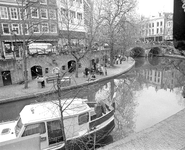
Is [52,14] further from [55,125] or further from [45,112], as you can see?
[55,125]

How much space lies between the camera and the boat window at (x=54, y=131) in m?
5.66

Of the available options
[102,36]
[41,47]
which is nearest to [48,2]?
[41,47]

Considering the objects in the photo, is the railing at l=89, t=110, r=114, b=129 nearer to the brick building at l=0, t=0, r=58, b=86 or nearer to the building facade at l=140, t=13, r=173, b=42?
the brick building at l=0, t=0, r=58, b=86

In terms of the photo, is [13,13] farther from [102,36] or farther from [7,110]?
[7,110]

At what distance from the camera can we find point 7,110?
1059 cm

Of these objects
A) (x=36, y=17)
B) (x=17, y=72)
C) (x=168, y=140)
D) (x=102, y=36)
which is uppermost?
(x=36, y=17)

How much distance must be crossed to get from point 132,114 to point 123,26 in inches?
749

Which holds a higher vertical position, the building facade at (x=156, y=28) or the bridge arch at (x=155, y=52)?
the building facade at (x=156, y=28)

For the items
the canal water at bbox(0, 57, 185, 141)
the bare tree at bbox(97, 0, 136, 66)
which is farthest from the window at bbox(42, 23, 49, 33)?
the canal water at bbox(0, 57, 185, 141)

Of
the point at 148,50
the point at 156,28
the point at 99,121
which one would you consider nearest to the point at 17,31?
the point at 99,121

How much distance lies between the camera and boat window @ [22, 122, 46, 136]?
539 cm

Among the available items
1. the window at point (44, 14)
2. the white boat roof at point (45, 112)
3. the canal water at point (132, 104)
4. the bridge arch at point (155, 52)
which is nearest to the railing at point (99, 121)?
the white boat roof at point (45, 112)

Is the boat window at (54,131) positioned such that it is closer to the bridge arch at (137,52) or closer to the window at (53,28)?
the window at (53,28)

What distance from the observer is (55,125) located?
573cm
